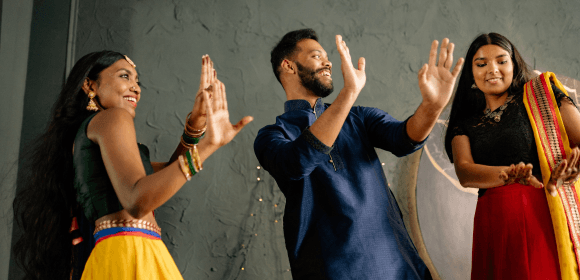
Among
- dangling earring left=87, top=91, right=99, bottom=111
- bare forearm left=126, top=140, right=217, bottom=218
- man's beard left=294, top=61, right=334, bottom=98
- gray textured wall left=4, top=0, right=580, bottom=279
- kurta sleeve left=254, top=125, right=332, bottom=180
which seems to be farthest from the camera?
gray textured wall left=4, top=0, right=580, bottom=279

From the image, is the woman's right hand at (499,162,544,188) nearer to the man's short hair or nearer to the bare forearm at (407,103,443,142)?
the bare forearm at (407,103,443,142)

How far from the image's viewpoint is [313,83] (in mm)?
1867

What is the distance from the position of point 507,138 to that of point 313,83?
0.81 m

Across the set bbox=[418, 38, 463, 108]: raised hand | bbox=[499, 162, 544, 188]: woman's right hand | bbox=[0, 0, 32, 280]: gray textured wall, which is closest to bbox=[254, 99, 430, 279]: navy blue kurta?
bbox=[418, 38, 463, 108]: raised hand

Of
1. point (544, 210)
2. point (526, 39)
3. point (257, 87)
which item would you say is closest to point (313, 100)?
point (257, 87)

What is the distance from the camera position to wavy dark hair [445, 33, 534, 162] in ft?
6.40

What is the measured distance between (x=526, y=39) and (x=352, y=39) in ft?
3.75

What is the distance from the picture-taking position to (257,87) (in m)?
2.37

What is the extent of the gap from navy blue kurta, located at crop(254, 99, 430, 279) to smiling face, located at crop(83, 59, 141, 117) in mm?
521

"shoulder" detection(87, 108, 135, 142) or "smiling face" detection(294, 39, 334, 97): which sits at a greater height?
"smiling face" detection(294, 39, 334, 97)

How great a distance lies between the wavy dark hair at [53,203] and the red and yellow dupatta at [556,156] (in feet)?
5.52

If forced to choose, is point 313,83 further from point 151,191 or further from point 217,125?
point 151,191

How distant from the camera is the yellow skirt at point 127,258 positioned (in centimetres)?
132

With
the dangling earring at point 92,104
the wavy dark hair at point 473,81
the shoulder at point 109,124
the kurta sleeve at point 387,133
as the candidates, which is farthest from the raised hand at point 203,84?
the wavy dark hair at point 473,81
